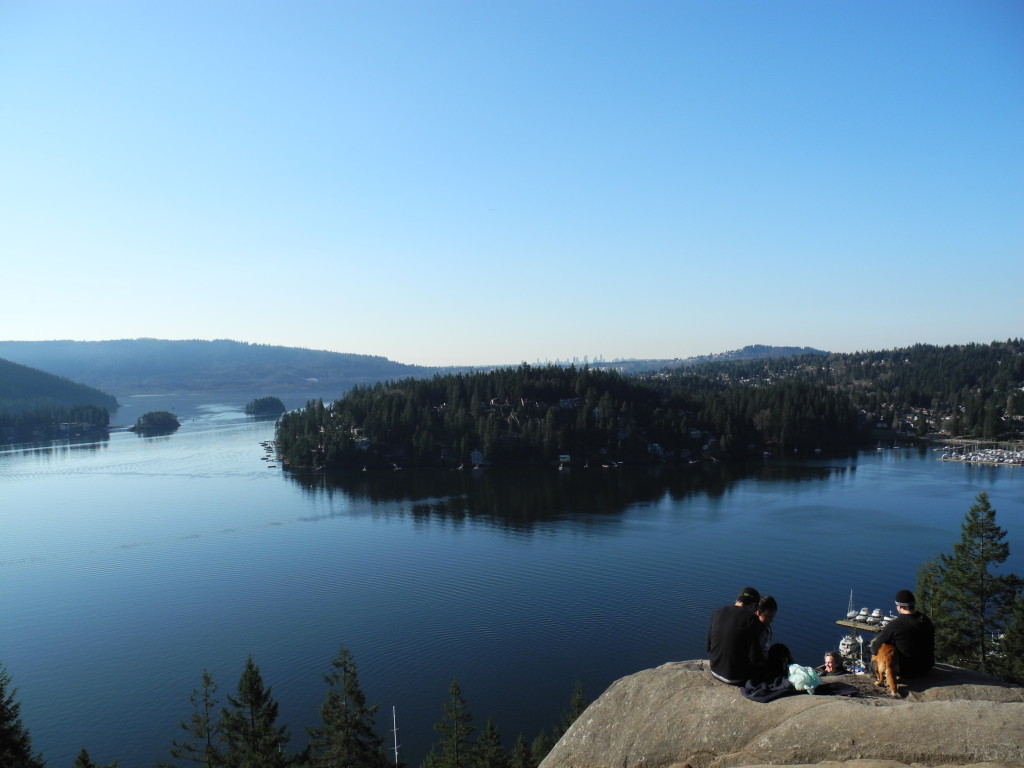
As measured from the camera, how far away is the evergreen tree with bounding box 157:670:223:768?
1723cm

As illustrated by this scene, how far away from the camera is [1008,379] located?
132625 mm

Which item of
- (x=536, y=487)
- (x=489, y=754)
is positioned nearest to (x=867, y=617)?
(x=489, y=754)

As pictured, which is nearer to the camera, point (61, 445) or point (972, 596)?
point (972, 596)

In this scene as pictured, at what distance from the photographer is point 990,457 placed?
83062 millimetres

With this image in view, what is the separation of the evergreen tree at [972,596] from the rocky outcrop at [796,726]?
48.4 feet

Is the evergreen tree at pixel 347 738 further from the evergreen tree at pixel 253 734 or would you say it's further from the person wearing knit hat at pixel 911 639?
the person wearing knit hat at pixel 911 639

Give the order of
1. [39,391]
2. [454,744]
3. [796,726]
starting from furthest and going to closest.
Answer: [39,391]
[454,744]
[796,726]

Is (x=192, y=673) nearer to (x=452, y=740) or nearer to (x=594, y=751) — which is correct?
(x=452, y=740)

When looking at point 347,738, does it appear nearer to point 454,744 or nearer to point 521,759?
point 454,744

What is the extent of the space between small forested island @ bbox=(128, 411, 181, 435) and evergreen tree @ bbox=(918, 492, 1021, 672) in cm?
12880

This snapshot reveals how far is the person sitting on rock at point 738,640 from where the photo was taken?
7.32 m

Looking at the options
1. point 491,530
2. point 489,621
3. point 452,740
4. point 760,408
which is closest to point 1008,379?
point 760,408

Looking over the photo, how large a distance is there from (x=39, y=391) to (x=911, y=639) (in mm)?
192777

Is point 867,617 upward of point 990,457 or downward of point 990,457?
downward
